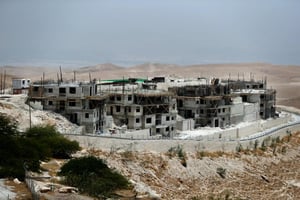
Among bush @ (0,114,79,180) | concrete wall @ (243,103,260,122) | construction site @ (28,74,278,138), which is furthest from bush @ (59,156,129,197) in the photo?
concrete wall @ (243,103,260,122)

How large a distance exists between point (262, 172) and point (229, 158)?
2.24 meters

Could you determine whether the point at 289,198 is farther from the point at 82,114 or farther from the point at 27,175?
the point at 27,175

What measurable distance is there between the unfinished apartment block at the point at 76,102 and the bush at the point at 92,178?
411 inches

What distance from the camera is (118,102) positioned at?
37.5 m

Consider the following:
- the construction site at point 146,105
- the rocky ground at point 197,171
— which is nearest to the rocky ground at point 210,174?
the rocky ground at point 197,171

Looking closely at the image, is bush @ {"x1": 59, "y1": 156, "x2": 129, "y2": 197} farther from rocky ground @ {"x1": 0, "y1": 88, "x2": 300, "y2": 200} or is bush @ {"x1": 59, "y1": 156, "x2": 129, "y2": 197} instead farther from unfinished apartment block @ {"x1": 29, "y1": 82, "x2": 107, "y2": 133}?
unfinished apartment block @ {"x1": 29, "y1": 82, "x2": 107, "y2": 133}

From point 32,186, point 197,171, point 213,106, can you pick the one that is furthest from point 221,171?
point 32,186

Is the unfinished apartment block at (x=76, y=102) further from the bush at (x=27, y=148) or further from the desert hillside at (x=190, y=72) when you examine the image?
the desert hillside at (x=190, y=72)

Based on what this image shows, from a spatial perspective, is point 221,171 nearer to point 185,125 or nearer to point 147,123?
point 147,123

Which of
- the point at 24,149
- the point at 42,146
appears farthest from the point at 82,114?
the point at 24,149

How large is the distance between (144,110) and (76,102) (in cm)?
514

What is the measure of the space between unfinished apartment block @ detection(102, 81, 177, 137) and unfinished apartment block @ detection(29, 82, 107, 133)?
2.05 meters

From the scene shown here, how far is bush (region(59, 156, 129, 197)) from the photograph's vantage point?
1947 centimetres

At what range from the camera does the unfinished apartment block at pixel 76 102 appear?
33812 mm
